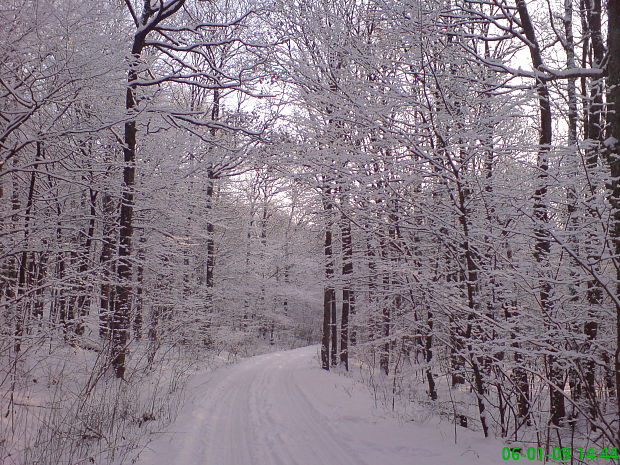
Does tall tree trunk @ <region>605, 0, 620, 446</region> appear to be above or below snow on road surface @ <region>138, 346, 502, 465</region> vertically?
above

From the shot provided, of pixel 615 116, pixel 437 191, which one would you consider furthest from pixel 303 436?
pixel 615 116

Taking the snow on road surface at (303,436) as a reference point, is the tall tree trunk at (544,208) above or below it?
above

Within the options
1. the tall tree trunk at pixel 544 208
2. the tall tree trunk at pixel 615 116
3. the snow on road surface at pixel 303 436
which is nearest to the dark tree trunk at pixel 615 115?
the tall tree trunk at pixel 615 116

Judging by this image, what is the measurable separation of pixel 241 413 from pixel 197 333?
371 inches

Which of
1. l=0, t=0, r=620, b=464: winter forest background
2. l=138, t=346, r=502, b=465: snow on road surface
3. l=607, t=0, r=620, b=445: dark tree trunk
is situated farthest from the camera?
l=138, t=346, r=502, b=465: snow on road surface

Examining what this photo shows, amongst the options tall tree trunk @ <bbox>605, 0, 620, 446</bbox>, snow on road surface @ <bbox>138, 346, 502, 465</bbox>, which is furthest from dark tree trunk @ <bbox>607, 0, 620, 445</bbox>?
snow on road surface @ <bbox>138, 346, 502, 465</bbox>

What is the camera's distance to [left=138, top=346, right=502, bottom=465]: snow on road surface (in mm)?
4684

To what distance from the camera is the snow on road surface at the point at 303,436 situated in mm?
4684

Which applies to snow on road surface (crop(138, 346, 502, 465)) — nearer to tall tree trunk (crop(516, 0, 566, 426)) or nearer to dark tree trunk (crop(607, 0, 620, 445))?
tall tree trunk (crop(516, 0, 566, 426))

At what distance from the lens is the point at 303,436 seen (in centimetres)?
569

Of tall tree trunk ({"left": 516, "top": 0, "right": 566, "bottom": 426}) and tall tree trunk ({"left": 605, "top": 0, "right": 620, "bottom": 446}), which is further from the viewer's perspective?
tall tree trunk ({"left": 516, "top": 0, "right": 566, "bottom": 426})

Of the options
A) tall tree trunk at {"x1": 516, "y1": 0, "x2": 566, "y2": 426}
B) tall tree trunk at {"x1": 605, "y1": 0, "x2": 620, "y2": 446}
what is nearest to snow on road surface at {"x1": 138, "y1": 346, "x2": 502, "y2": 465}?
tall tree trunk at {"x1": 516, "y1": 0, "x2": 566, "y2": 426}

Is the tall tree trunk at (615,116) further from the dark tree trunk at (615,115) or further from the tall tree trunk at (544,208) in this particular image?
the tall tree trunk at (544,208)

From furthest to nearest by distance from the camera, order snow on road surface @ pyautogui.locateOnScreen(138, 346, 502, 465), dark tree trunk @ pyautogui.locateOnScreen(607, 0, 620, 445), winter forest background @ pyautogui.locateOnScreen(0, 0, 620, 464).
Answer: snow on road surface @ pyautogui.locateOnScreen(138, 346, 502, 465) → winter forest background @ pyautogui.locateOnScreen(0, 0, 620, 464) → dark tree trunk @ pyautogui.locateOnScreen(607, 0, 620, 445)
